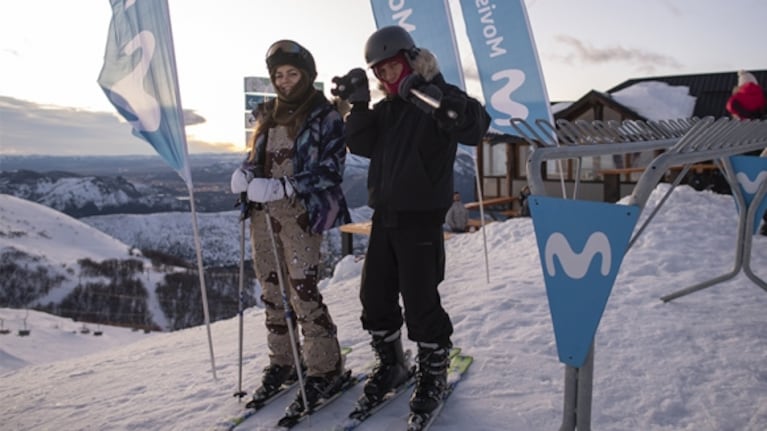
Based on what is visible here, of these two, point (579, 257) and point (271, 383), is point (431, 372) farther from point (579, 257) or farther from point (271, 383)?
point (579, 257)

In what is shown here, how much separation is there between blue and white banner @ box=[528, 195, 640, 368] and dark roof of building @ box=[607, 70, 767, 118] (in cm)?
1604

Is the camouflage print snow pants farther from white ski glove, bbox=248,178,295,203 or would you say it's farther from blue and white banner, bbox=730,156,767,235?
blue and white banner, bbox=730,156,767,235

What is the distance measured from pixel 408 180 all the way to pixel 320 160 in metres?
0.55

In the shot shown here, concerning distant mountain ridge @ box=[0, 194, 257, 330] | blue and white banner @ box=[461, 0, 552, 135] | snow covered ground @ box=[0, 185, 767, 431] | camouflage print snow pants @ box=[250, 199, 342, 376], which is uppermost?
blue and white banner @ box=[461, 0, 552, 135]

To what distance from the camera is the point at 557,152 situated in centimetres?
210

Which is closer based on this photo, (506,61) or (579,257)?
(579,257)

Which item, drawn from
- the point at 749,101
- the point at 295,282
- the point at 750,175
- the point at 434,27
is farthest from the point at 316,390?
the point at 749,101

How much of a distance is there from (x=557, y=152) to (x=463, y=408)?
1.59m

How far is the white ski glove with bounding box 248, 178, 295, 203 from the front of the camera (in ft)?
9.39

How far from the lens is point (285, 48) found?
294 centimetres

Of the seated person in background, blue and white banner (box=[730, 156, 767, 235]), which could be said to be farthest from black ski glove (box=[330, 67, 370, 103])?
the seated person in background

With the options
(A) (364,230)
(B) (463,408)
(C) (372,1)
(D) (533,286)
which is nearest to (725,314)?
(D) (533,286)

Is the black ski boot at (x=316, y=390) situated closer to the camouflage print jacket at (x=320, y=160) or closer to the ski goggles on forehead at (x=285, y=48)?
the camouflage print jacket at (x=320, y=160)

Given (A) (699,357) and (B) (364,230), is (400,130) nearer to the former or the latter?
(A) (699,357)
